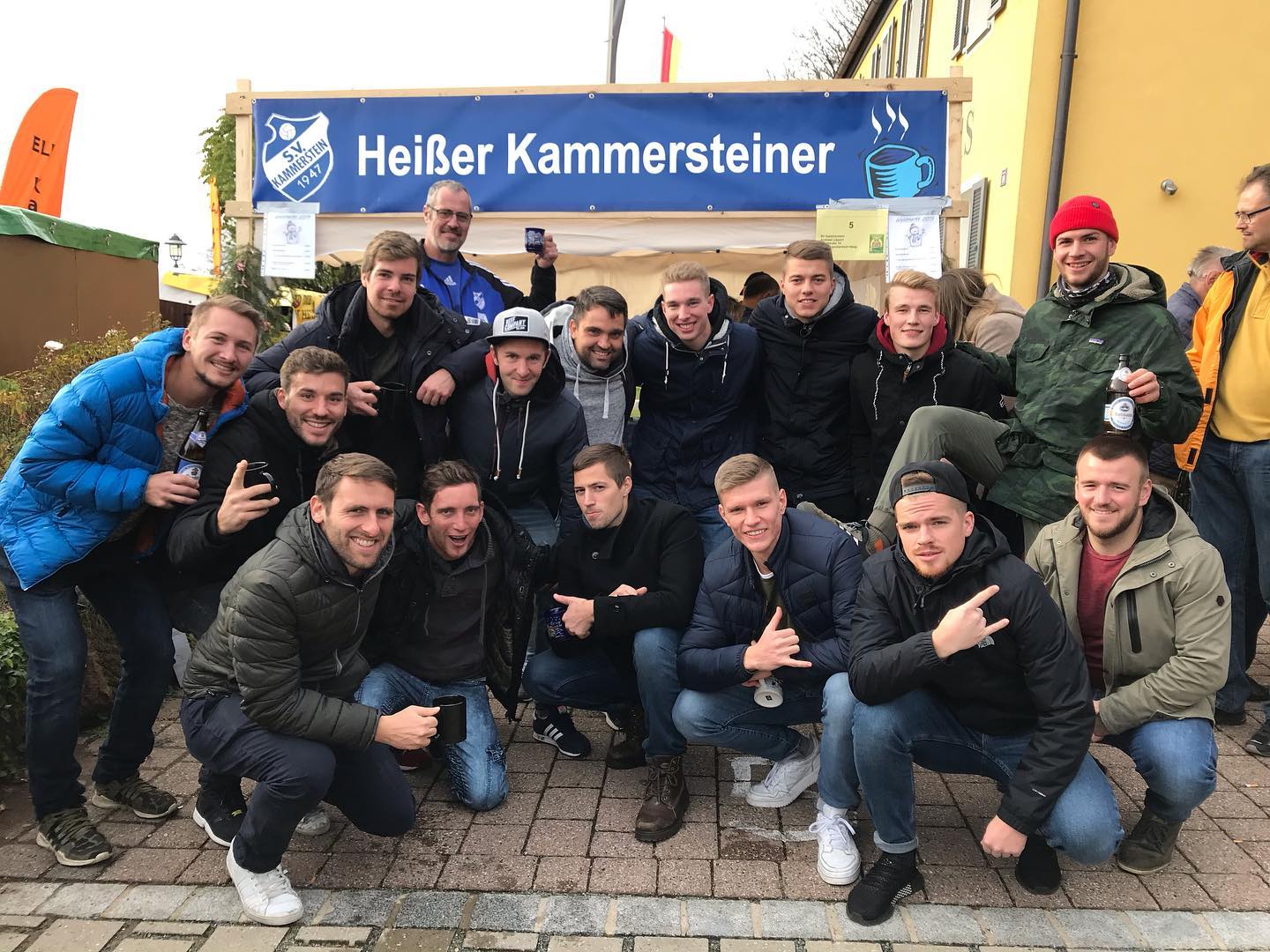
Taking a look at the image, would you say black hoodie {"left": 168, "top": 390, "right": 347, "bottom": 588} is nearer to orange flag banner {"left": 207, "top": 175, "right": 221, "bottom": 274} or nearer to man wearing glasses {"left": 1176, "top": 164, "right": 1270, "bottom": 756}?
man wearing glasses {"left": 1176, "top": 164, "right": 1270, "bottom": 756}

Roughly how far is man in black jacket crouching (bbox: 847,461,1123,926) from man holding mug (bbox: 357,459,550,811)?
1.41m

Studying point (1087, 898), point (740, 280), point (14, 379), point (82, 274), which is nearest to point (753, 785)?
point (1087, 898)

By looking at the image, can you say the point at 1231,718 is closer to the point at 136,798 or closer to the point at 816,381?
the point at 816,381

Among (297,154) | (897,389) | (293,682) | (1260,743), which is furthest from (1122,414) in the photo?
(297,154)

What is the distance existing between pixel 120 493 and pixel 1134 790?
3.87 metres

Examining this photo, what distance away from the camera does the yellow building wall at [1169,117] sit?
29.1 feet

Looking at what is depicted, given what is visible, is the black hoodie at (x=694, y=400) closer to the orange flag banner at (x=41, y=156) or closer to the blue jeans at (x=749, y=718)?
the blue jeans at (x=749, y=718)

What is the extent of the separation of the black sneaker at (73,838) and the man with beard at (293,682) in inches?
19.7

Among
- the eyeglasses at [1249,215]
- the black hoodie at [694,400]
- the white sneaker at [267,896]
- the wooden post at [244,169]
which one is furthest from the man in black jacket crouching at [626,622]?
the wooden post at [244,169]

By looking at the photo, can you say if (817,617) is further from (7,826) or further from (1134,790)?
(7,826)

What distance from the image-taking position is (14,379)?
732 cm

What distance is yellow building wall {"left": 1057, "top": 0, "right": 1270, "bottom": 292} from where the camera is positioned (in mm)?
8875

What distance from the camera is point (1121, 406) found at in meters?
3.32

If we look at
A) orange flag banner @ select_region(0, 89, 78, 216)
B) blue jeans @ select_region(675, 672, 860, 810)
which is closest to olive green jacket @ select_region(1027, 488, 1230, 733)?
blue jeans @ select_region(675, 672, 860, 810)
